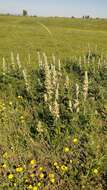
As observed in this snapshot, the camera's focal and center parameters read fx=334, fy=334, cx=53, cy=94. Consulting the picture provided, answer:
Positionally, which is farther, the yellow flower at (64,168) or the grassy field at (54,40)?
the grassy field at (54,40)

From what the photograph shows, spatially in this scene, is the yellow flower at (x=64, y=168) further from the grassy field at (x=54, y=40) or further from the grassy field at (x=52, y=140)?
the grassy field at (x=54, y=40)

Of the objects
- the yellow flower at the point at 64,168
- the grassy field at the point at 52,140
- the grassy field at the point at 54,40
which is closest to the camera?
the grassy field at the point at 52,140

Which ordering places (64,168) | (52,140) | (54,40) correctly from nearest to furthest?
(64,168)
(52,140)
(54,40)

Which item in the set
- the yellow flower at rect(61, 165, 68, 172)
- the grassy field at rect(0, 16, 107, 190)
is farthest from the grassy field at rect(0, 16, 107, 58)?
the yellow flower at rect(61, 165, 68, 172)

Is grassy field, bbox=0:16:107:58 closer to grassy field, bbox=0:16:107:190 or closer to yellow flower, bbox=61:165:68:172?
grassy field, bbox=0:16:107:190

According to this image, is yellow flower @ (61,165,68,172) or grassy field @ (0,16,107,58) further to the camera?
grassy field @ (0,16,107,58)

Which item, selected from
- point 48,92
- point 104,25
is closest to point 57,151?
point 48,92

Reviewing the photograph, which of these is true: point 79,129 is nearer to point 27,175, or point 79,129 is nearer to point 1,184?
point 27,175

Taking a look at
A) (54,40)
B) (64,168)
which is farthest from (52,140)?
(54,40)

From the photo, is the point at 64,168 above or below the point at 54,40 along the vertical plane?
above

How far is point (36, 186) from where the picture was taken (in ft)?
17.3

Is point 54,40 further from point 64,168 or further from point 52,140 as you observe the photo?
point 64,168

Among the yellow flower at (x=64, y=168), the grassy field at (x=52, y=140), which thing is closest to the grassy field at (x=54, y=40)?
the grassy field at (x=52, y=140)

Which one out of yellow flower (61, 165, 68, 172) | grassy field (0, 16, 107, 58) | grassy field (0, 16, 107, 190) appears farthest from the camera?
grassy field (0, 16, 107, 58)
